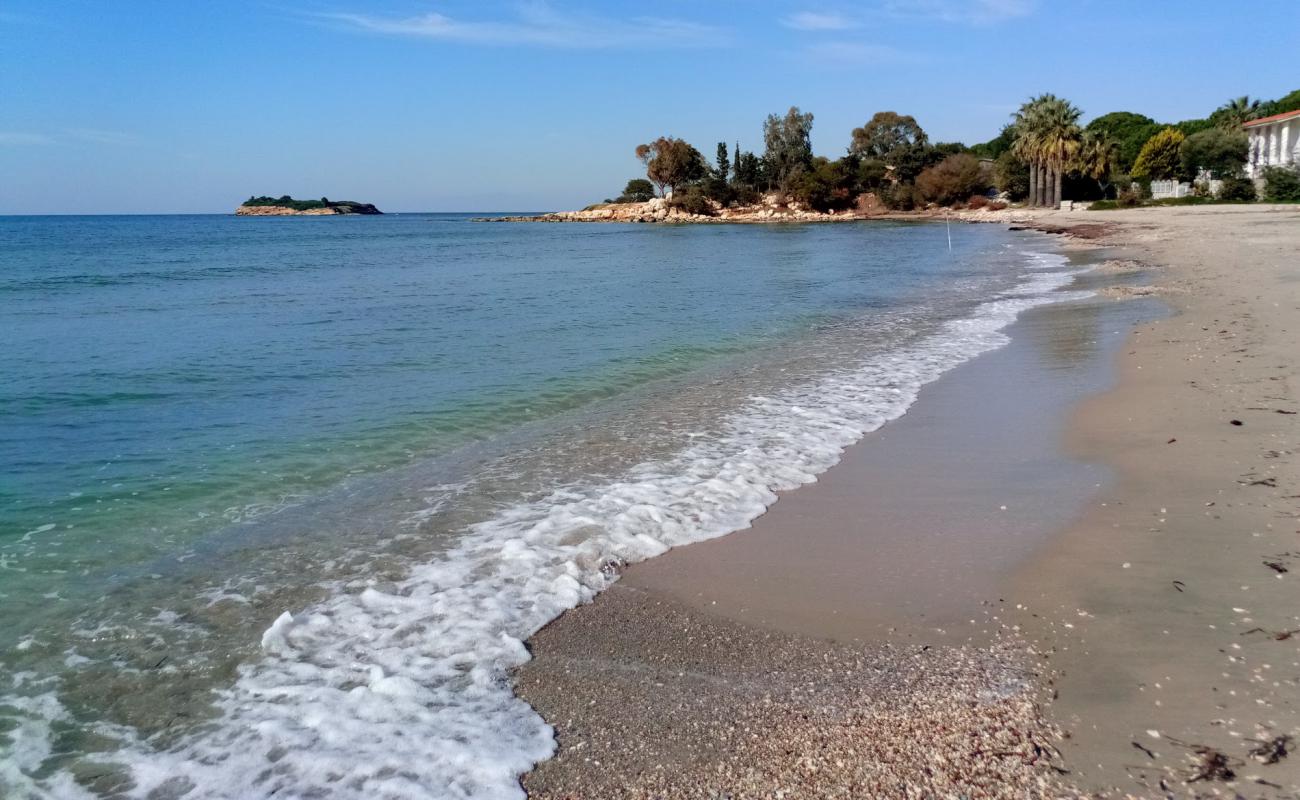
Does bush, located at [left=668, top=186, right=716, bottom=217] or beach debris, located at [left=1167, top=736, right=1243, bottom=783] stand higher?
bush, located at [left=668, top=186, right=716, bottom=217]

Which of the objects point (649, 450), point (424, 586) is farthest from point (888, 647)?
point (649, 450)

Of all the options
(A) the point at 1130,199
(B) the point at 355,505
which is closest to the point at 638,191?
(A) the point at 1130,199

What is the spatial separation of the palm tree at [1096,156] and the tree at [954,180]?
56.6ft

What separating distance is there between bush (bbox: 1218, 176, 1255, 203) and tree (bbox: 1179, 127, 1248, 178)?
4.77 meters

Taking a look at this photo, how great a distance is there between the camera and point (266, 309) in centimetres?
2181

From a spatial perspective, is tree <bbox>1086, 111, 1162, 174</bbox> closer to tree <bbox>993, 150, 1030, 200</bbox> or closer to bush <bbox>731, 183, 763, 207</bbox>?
tree <bbox>993, 150, 1030, 200</bbox>

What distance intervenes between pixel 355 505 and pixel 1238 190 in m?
62.4

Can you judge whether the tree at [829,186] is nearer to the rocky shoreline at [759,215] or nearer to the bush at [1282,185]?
the rocky shoreline at [759,215]

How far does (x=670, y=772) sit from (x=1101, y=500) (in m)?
4.40

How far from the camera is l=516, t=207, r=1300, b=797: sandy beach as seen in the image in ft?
10.4

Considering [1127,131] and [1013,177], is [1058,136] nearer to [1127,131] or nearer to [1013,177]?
[1013,177]

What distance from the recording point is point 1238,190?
52125mm

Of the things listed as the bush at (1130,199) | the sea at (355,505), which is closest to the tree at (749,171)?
the bush at (1130,199)

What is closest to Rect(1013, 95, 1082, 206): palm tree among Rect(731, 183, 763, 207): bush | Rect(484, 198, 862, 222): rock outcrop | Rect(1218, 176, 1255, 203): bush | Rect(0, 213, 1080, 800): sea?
Rect(1218, 176, 1255, 203): bush
